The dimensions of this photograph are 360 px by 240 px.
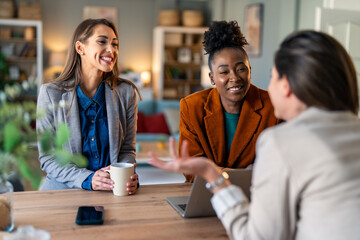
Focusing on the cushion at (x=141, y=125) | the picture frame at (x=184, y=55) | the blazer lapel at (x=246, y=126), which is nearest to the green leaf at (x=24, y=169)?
the blazer lapel at (x=246, y=126)

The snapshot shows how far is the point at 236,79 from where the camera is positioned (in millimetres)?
1713

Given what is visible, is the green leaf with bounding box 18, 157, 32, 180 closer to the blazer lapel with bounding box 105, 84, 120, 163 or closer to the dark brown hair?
the dark brown hair

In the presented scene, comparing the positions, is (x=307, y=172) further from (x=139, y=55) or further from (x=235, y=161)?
(x=139, y=55)

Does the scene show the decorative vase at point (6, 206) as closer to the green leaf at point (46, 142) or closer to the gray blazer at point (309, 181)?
the green leaf at point (46, 142)

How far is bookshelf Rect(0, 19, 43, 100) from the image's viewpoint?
695 centimetres

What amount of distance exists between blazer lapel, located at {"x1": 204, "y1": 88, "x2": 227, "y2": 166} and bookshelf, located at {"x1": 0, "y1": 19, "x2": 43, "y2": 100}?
19.0ft

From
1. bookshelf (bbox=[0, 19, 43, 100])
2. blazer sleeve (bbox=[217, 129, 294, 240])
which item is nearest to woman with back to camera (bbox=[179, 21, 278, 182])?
blazer sleeve (bbox=[217, 129, 294, 240])

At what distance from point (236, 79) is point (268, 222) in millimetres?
954

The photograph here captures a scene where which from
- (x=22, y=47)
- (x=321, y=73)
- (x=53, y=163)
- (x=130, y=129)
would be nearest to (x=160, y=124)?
(x=22, y=47)

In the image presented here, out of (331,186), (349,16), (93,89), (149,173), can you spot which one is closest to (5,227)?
(331,186)

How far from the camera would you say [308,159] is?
0.81 meters

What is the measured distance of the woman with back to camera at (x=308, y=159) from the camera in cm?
82

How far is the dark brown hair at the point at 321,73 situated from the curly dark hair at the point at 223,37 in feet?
2.78

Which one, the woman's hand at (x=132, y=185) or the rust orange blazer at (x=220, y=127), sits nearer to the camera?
the woman's hand at (x=132, y=185)
